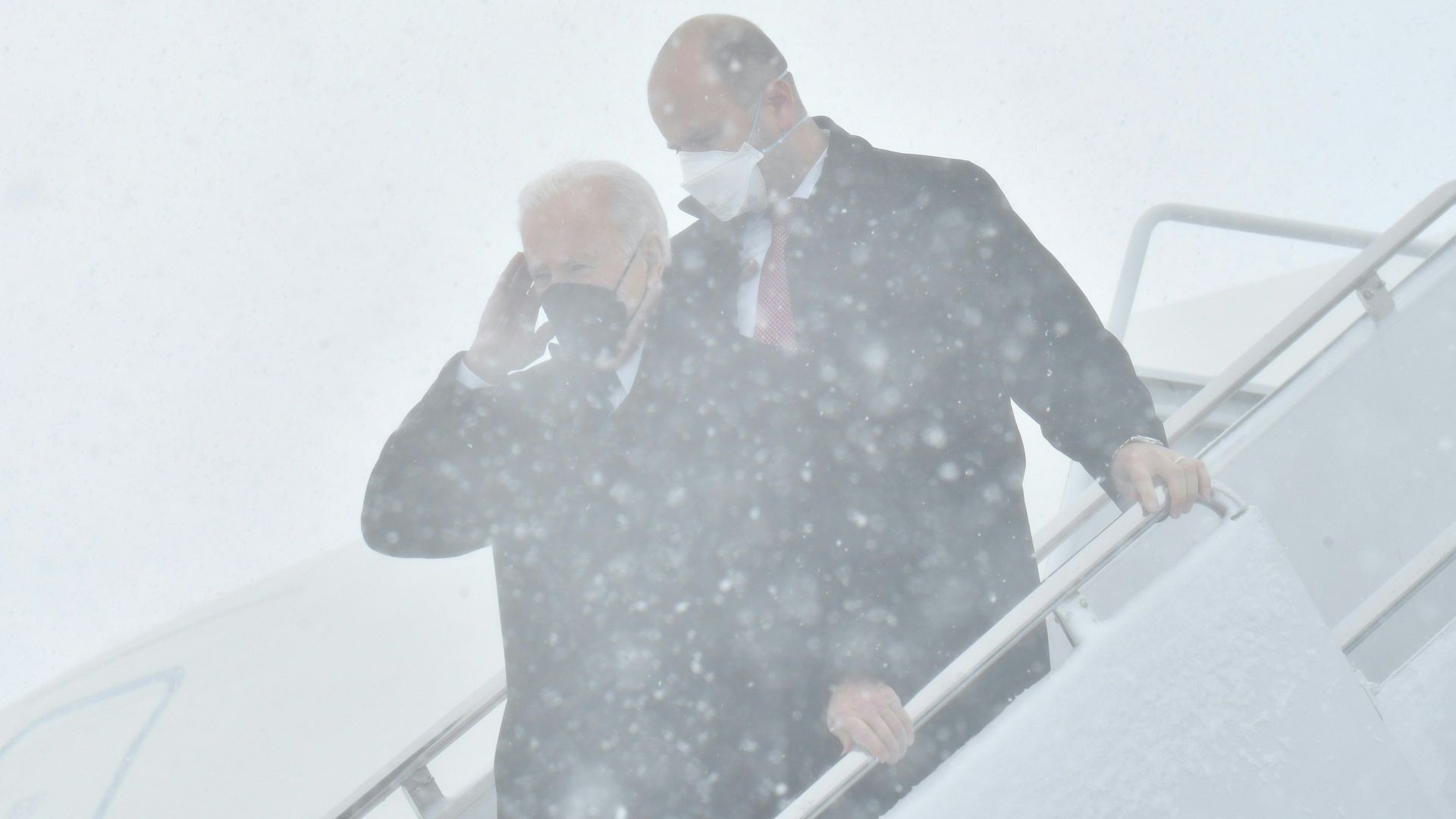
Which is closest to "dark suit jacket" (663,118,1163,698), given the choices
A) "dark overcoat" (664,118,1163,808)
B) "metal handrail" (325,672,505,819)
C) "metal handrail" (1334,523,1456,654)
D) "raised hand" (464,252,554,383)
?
"dark overcoat" (664,118,1163,808)

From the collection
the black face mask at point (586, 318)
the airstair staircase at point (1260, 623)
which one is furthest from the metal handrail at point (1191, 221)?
the black face mask at point (586, 318)

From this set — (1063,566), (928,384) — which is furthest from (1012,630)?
(928,384)

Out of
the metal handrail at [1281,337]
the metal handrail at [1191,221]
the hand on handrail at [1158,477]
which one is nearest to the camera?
the hand on handrail at [1158,477]

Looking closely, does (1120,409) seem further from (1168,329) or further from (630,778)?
(1168,329)

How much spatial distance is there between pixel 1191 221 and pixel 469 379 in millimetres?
2409

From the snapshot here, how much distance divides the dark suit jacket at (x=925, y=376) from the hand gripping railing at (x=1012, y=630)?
12 centimetres

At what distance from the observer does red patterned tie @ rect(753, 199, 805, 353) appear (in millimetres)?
1779

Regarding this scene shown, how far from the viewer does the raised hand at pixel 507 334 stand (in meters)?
1.82

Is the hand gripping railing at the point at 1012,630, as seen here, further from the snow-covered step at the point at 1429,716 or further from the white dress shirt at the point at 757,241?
the white dress shirt at the point at 757,241

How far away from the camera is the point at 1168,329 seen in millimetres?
7664

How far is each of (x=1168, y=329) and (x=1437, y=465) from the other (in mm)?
5613

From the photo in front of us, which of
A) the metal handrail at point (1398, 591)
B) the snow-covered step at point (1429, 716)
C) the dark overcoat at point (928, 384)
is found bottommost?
the snow-covered step at point (1429, 716)

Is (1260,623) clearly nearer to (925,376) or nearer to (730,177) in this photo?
(925,376)

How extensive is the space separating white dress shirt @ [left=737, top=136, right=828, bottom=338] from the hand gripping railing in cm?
68
